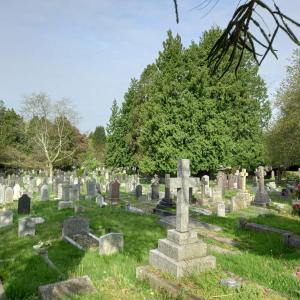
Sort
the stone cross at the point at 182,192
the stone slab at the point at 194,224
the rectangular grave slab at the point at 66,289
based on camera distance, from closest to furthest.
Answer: the rectangular grave slab at the point at 66,289, the stone cross at the point at 182,192, the stone slab at the point at 194,224

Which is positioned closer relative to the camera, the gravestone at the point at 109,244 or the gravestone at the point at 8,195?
the gravestone at the point at 109,244

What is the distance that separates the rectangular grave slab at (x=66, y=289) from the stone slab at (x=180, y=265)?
1.36 meters

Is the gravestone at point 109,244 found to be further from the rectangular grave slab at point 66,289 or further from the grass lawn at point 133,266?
the rectangular grave slab at point 66,289

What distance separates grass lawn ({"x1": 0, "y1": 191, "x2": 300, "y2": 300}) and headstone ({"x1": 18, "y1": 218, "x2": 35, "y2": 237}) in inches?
9.1

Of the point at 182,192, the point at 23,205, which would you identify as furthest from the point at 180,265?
the point at 23,205

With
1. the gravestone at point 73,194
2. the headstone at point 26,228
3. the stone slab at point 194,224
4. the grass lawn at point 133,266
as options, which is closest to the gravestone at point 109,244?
the grass lawn at point 133,266

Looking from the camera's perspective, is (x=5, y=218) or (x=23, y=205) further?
(x=23, y=205)

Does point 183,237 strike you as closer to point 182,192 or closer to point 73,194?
point 182,192

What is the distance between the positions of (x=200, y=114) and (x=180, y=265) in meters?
26.5

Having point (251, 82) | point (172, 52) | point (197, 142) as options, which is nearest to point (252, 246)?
point (197, 142)

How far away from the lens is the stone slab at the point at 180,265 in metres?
5.82

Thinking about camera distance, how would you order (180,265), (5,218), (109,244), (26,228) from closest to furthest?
(180,265)
(109,244)
(26,228)
(5,218)

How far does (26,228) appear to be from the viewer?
10422 millimetres

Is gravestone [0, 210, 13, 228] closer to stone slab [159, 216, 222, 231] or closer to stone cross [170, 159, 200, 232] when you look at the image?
stone slab [159, 216, 222, 231]
